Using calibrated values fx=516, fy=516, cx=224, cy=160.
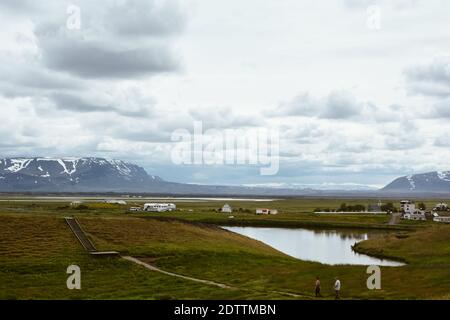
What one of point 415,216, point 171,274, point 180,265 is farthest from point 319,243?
point 415,216

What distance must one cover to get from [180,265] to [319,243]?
5501cm

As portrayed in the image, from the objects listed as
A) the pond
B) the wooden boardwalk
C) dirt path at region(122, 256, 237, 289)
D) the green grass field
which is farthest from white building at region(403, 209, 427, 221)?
dirt path at region(122, 256, 237, 289)

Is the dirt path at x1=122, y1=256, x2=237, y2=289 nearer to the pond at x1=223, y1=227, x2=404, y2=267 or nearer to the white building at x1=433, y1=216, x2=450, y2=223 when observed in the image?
the pond at x1=223, y1=227, x2=404, y2=267

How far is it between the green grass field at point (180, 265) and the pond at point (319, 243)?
5228 mm

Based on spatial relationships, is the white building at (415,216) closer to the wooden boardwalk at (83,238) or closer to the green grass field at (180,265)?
the green grass field at (180,265)

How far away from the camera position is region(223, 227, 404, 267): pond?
92.2 m

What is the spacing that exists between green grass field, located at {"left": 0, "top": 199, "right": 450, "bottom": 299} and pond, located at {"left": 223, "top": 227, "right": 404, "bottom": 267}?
5.23 m

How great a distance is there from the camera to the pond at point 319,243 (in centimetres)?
9225

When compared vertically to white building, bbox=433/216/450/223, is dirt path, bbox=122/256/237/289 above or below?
above

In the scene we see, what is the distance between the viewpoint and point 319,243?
119 metres

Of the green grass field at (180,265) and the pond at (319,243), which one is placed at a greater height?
the green grass field at (180,265)

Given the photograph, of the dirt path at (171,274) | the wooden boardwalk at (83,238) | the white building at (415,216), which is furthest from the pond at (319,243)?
the white building at (415,216)

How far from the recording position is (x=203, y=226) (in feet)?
347
